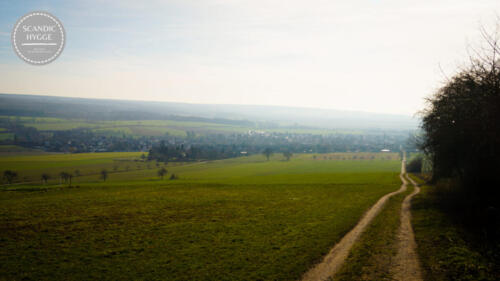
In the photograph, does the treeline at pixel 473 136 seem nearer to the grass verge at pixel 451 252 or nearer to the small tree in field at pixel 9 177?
the grass verge at pixel 451 252

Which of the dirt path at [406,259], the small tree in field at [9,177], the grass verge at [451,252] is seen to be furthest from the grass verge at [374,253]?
the small tree in field at [9,177]

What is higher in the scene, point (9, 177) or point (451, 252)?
point (451, 252)

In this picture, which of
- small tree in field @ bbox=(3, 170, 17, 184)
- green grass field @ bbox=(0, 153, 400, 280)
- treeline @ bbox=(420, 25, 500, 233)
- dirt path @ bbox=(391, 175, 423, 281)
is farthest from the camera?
small tree in field @ bbox=(3, 170, 17, 184)

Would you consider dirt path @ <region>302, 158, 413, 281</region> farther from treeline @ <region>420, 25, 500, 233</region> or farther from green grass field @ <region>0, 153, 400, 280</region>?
treeline @ <region>420, 25, 500, 233</region>

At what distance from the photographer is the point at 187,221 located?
2198 centimetres


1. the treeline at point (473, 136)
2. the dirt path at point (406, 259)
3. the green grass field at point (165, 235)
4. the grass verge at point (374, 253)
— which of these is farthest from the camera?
the treeline at point (473, 136)

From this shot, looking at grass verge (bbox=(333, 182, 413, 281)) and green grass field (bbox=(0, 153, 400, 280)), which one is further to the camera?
green grass field (bbox=(0, 153, 400, 280))

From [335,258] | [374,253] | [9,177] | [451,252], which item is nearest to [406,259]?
[374,253]

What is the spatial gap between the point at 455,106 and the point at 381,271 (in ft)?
Answer: 71.3

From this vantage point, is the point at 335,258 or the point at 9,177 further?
→ the point at 9,177

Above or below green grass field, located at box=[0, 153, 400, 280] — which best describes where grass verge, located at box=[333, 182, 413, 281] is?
above

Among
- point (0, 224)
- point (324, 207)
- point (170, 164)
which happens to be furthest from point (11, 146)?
point (324, 207)

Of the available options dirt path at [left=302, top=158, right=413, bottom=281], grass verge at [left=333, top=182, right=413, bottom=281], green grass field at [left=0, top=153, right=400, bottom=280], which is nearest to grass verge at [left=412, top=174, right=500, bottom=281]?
grass verge at [left=333, top=182, right=413, bottom=281]

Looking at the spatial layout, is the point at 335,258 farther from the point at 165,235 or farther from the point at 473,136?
the point at 473,136
